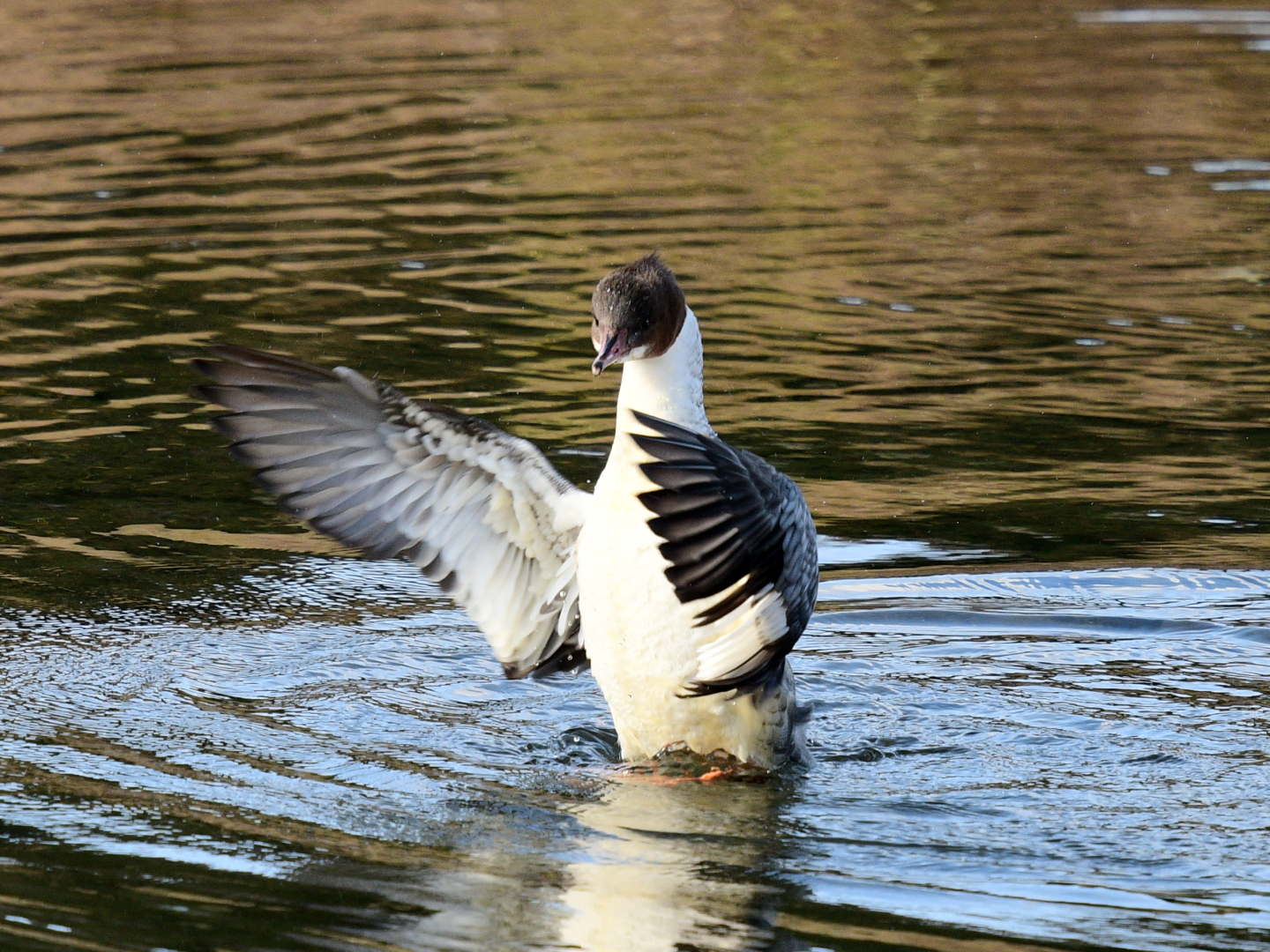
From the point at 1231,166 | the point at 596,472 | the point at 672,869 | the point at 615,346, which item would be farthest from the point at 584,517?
the point at 1231,166

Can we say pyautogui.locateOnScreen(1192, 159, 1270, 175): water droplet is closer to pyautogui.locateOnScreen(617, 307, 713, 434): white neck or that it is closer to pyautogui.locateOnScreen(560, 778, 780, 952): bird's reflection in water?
pyautogui.locateOnScreen(617, 307, 713, 434): white neck

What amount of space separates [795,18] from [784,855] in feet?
64.6

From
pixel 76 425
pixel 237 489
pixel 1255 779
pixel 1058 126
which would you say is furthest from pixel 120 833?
pixel 1058 126

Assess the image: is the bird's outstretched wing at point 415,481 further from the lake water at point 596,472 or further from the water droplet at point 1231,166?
the water droplet at point 1231,166

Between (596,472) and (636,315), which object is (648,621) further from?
(596,472)

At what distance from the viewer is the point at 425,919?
4.68 metres

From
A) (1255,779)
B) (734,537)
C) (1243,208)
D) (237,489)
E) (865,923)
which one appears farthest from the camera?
(1243,208)

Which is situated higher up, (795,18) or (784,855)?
(795,18)

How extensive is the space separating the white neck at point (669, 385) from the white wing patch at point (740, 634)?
0.62 m

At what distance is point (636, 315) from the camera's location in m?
5.83

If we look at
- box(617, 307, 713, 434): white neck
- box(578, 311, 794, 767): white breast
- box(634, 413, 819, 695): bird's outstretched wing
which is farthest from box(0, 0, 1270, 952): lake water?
box(617, 307, 713, 434): white neck

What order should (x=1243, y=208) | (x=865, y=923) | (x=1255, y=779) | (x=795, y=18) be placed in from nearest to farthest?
(x=865, y=923) < (x=1255, y=779) < (x=1243, y=208) < (x=795, y=18)

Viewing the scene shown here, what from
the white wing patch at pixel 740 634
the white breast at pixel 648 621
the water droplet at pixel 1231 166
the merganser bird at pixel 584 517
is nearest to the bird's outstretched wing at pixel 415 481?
the merganser bird at pixel 584 517

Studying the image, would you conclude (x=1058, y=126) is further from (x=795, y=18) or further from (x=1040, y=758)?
(x=1040, y=758)
